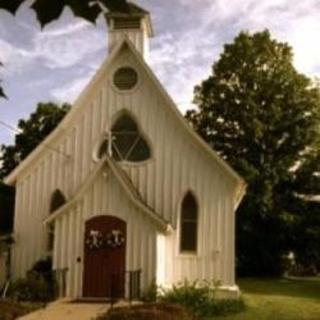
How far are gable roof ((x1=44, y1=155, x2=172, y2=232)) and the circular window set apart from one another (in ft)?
12.5

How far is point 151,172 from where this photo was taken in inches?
904

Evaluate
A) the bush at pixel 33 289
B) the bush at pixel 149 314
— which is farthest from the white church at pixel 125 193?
the bush at pixel 149 314

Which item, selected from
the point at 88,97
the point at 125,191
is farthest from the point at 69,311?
the point at 88,97

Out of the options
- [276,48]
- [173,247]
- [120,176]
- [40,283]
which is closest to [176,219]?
[173,247]

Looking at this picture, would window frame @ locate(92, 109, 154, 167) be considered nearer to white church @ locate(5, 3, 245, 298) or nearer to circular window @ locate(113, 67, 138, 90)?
white church @ locate(5, 3, 245, 298)

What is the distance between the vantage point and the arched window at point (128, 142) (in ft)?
76.8

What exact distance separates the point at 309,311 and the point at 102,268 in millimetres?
6300

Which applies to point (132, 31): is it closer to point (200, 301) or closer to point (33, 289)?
point (33, 289)

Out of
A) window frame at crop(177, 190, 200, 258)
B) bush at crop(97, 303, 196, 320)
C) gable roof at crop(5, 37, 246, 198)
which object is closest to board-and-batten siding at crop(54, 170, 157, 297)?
window frame at crop(177, 190, 200, 258)

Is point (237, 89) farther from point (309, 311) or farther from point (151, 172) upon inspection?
point (309, 311)

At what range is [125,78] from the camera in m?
24.0

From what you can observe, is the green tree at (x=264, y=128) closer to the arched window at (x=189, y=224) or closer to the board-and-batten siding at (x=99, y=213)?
the arched window at (x=189, y=224)

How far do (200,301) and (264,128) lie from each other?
71.5ft

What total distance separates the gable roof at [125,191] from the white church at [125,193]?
32 mm
